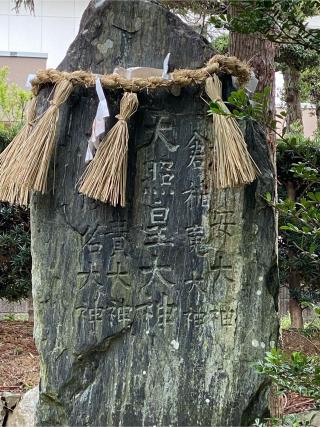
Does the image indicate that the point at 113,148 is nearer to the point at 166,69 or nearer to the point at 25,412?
the point at 166,69

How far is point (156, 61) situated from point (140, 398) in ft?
3.46

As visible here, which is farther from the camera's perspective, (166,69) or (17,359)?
(17,359)

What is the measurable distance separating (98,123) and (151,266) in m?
0.47

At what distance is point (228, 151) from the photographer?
1808 mm

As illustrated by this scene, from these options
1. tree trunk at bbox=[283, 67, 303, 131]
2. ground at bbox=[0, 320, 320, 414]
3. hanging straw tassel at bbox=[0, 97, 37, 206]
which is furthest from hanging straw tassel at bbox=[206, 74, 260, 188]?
tree trunk at bbox=[283, 67, 303, 131]

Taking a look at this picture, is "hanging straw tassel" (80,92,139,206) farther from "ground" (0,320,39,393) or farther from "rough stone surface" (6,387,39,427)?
"ground" (0,320,39,393)

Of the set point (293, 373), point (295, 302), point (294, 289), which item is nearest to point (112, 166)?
point (293, 373)

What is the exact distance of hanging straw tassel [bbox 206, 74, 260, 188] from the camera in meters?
1.79

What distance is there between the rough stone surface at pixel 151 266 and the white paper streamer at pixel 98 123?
6cm

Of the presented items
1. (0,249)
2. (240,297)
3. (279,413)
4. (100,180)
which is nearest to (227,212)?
(240,297)

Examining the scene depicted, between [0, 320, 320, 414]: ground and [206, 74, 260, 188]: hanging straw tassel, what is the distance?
1538 mm

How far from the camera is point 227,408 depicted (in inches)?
74.1

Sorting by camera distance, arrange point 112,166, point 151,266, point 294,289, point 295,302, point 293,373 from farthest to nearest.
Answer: point 295,302 < point 294,289 < point 151,266 < point 112,166 < point 293,373

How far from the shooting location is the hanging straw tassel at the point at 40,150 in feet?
6.00
